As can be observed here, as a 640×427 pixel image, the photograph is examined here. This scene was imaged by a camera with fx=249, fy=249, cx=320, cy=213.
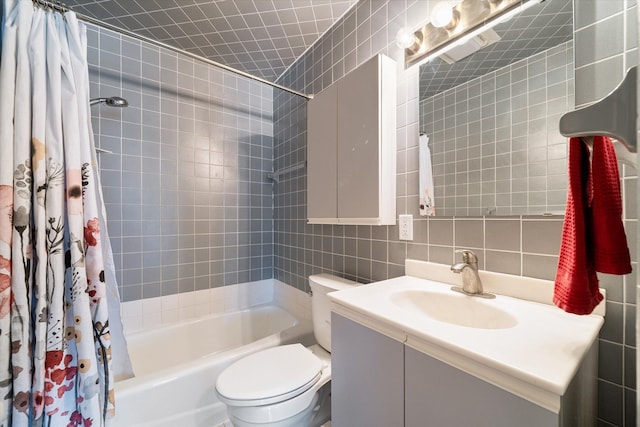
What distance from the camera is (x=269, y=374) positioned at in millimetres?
1089

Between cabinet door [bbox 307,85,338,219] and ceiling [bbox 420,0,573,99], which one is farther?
cabinet door [bbox 307,85,338,219]

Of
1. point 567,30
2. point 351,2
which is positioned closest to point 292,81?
point 351,2

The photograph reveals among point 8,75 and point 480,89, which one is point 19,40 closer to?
point 8,75

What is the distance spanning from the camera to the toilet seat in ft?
3.16

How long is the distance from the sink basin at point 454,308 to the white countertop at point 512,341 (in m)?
0.03

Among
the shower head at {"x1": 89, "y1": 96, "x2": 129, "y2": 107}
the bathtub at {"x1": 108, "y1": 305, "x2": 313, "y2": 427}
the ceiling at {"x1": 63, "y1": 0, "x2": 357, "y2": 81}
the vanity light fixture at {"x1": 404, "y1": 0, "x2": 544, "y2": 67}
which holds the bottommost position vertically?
the bathtub at {"x1": 108, "y1": 305, "x2": 313, "y2": 427}

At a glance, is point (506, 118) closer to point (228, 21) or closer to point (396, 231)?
point (396, 231)

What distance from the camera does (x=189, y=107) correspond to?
1.93 metres

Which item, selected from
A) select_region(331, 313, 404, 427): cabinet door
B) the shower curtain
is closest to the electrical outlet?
select_region(331, 313, 404, 427): cabinet door

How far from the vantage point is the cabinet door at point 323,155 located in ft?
4.80

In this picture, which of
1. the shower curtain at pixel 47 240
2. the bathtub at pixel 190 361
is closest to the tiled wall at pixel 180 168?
the bathtub at pixel 190 361

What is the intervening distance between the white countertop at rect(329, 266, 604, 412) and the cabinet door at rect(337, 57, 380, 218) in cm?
58

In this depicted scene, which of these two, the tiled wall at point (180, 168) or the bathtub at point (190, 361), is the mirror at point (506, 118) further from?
the tiled wall at point (180, 168)

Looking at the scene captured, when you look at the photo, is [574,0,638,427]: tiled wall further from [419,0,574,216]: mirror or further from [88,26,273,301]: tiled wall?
[88,26,273,301]: tiled wall
